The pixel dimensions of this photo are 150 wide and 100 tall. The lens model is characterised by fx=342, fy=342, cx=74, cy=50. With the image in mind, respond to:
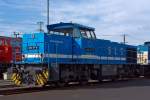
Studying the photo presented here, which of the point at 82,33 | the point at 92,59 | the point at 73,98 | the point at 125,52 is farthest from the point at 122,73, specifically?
the point at 73,98

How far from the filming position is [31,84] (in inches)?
690

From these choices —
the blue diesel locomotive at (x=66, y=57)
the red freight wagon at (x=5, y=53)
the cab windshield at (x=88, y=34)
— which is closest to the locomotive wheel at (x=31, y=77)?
the blue diesel locomotive at (x=66, y=57)

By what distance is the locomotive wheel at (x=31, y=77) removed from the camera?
1727cm

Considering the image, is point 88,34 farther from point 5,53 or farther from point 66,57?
point 5,53

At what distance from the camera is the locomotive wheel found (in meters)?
17.3

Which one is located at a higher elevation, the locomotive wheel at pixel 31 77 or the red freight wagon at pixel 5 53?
the red freight wagon at pixel 5 53

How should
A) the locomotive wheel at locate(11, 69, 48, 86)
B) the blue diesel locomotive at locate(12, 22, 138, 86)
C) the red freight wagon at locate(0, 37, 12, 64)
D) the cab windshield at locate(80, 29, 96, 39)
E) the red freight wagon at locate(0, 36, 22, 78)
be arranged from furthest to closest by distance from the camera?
the red freight wagon at locate(0, 37, 12, 64), the red freight wagon at locate(0, 36, 22, 78), the cab windshield at locate(80, 29, 96, 39), the blue diesel locomotive at locate(12, 22, 138, 86), the locomotive wheel at locate(11, 69, 48, 86)

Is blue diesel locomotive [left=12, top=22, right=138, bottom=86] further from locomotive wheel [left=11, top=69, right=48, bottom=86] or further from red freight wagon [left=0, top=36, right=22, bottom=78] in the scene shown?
red freight wagon [left=0, top=36, right=22, bottom=78]

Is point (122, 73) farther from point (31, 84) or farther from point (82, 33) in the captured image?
point (31, 84)

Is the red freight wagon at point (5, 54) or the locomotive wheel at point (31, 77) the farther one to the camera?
the red freight wagon at point (5, 54)

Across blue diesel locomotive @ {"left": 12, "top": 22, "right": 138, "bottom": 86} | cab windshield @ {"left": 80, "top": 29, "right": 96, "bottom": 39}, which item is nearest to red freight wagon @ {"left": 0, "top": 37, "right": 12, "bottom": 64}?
blue diesel locomotive @ {"left": 12, "top": 22, "right": 138, "bottom": 86}

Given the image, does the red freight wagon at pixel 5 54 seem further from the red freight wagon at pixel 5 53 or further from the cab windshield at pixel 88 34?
the cab windshield at pixel 88 34

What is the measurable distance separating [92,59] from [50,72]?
4462 mm

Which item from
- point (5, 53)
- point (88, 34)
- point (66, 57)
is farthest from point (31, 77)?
point (5, 53)
